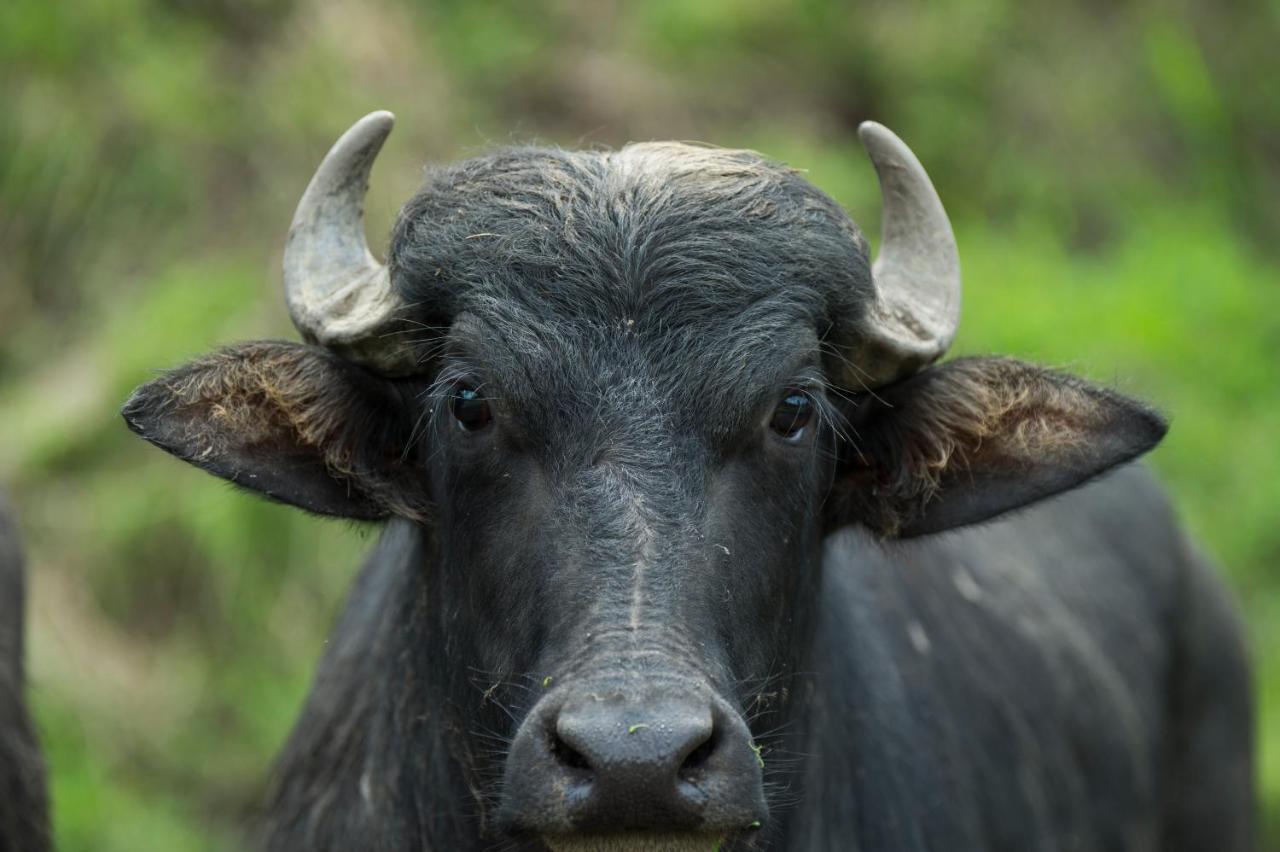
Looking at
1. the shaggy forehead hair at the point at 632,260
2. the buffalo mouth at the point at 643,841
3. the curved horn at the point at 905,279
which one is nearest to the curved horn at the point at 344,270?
the shaggy forehead hair at the point at 632,260

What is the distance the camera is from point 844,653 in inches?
214

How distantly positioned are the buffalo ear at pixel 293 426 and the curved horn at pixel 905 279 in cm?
129

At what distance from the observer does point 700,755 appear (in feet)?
12.1

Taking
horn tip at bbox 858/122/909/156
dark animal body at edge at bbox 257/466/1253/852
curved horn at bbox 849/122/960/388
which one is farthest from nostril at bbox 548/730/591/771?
horn tip at bbox 858/122/909/156

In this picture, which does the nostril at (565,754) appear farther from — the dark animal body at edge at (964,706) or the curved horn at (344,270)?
the curved horn at (344,270)

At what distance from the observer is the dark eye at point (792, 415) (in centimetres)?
439

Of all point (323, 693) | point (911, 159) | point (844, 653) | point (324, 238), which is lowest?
point (323, 693)

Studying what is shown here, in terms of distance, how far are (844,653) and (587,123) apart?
760cm

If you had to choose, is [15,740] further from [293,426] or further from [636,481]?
[636,481]

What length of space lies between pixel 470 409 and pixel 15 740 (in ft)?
8.84

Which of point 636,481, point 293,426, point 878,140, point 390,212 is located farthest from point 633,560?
point 390,212

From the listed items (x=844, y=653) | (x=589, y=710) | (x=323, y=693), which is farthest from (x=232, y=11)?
(x=589, y=710)

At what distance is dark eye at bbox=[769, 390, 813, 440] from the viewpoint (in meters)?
4.39

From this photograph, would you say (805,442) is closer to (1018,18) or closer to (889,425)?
(889,425)
